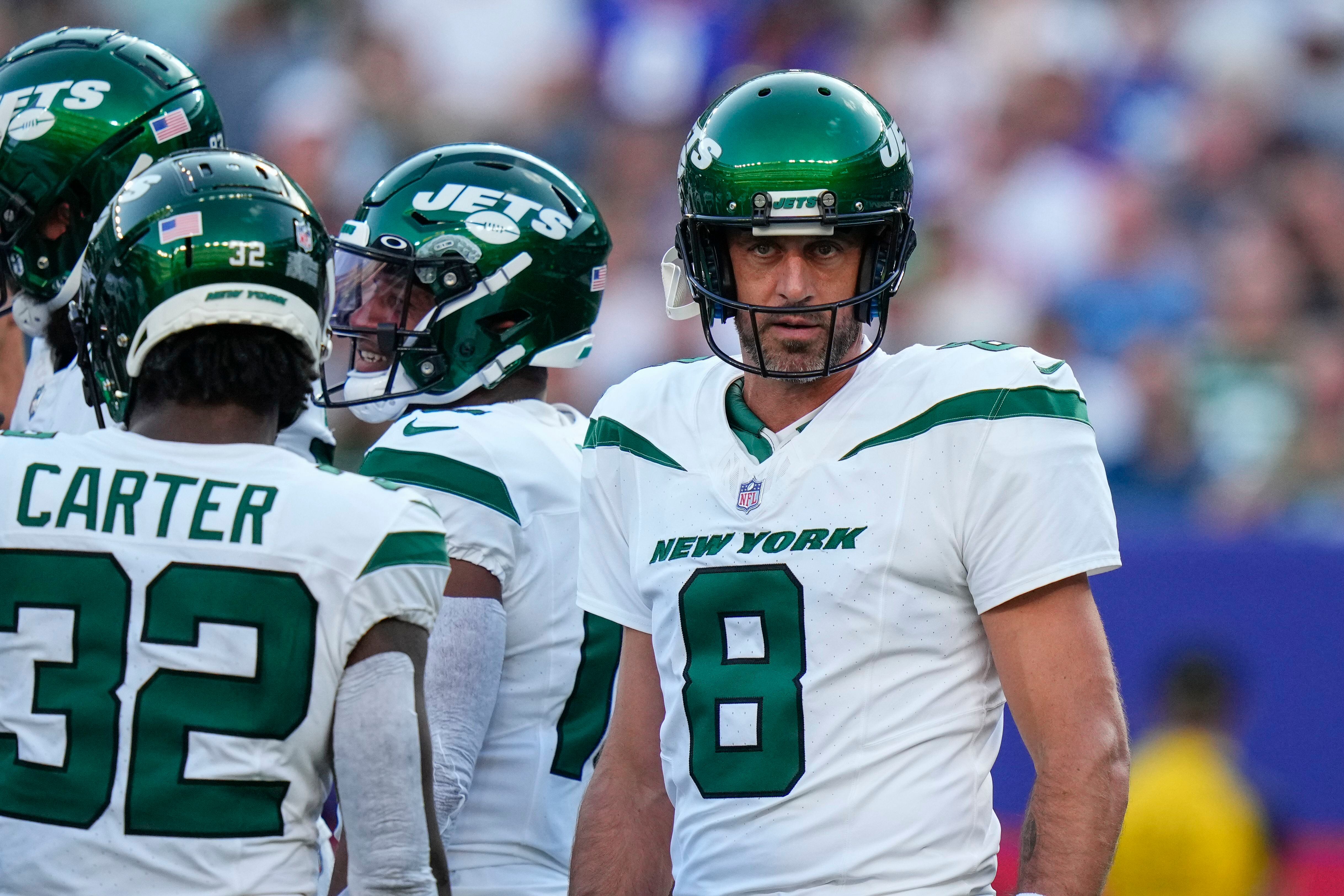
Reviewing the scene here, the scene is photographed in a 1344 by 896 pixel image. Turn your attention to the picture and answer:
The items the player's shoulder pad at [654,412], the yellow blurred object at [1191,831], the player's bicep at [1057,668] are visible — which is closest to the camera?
the player's bicep at [1057,668]

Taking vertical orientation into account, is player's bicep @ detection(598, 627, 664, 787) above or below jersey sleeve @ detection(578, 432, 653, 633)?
below

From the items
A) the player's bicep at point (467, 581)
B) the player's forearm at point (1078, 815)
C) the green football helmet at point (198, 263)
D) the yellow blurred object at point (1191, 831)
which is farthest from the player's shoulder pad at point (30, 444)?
the yellow blurred object at point (1191, 831)

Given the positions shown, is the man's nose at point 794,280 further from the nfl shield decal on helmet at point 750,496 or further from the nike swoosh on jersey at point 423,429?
the nike swoosh on jersey at point 423,429

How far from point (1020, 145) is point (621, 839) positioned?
22.0 feet

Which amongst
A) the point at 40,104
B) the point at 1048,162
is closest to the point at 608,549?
the point at 40,104

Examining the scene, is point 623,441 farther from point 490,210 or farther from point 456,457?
point 490,210

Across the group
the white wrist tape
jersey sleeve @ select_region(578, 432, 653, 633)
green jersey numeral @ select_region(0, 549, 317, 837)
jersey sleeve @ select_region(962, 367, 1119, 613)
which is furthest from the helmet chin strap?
jersey sleeve @ select_region(962, 367, 1119, 613)

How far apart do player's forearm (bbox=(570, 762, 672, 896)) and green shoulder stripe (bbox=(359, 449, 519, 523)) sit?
473mm

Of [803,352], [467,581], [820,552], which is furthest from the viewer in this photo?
[467,581]

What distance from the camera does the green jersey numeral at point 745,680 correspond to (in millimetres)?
2504

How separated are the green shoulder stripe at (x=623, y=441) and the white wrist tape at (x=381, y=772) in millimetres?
629

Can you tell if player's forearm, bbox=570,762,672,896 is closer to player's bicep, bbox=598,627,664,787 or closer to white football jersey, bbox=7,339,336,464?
player's bicep, bbox=598,627,664,787

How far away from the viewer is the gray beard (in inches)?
105

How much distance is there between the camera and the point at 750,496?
261 cm
